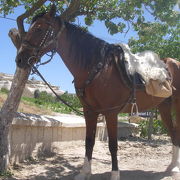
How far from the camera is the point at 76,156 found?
21.3 ft

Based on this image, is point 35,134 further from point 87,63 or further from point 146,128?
point 146,128

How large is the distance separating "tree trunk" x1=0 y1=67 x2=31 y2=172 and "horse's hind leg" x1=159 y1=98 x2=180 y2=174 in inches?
101

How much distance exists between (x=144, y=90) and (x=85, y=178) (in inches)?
64.6

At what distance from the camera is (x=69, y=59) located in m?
4.36

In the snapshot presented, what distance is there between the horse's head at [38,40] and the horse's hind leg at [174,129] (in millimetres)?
2461

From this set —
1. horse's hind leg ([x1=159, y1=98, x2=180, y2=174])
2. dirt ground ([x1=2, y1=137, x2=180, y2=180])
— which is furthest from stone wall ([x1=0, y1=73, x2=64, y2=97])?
horse's hind leg ([x1=159, y1=98, x2=180, y2=174])

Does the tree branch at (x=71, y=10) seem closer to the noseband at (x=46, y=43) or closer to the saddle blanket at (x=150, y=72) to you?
the noseband at (x=46, y=43)

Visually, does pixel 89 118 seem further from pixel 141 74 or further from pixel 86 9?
pixel 86 9

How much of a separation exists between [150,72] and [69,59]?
135 cm

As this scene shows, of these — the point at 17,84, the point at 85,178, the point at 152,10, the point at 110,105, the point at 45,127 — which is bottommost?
the point at 85,178

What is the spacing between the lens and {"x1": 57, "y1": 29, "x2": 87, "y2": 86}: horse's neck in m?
4.30

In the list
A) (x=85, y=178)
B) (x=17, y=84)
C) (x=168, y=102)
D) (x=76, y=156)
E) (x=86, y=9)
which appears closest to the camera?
(x=85, y=178)

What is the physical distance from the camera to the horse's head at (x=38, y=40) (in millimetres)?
4078

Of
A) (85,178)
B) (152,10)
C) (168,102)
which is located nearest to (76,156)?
(85,178)
